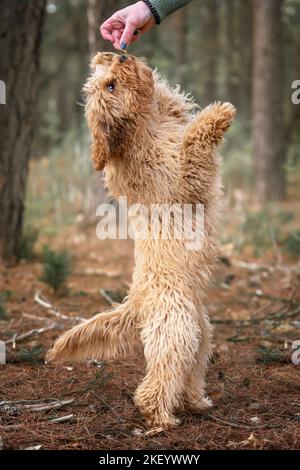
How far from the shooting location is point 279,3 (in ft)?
43.2

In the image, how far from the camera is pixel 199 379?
12.5 ft

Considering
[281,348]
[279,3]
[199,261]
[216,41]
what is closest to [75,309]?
[281,348]

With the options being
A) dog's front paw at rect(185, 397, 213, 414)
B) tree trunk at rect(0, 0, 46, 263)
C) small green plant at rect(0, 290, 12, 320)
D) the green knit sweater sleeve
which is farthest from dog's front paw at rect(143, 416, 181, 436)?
tree trunk at rect(0, 0, 46, 263)

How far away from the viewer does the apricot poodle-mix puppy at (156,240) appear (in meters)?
3.53

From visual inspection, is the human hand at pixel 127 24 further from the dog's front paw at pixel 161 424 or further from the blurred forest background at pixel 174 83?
the dog's front paw at pixel 161 424

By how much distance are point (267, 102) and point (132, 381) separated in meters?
10.2

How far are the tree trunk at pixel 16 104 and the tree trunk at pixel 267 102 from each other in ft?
22.6

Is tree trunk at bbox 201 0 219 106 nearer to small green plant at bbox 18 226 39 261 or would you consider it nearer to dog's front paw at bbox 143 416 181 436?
small green plant at bbox 18 226 39 261

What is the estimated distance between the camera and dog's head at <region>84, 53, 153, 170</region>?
357cm

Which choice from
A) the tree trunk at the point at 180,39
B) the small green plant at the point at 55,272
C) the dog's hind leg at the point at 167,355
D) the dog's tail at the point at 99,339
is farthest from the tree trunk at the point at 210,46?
the dog's hind leg at the point at 167,355

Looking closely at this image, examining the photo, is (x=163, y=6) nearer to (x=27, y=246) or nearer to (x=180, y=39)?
(x=27, y=246)

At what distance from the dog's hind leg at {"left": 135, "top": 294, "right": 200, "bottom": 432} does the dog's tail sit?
0.18 m

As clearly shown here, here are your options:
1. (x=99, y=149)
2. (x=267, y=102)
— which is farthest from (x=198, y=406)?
(x=267, y=102)

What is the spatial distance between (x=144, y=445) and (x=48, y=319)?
2.63m
